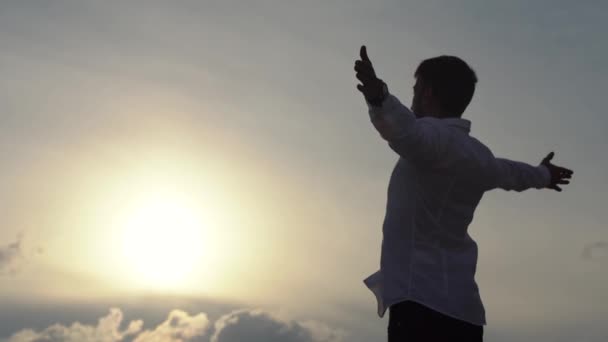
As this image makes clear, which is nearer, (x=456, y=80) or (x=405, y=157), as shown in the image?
(x=405, y=157)

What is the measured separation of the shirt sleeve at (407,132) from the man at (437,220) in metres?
0.01

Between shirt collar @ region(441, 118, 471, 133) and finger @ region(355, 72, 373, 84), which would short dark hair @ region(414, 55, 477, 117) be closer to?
shirt collar @ region(441, 118, 471, 133)

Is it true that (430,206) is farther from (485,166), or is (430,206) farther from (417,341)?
(417,341)

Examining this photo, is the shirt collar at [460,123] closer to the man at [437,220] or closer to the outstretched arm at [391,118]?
the man at [437,220]

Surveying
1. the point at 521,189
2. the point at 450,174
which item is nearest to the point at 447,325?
the point at 450,174

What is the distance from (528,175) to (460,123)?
3.72 ft

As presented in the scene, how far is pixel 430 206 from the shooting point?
5.77 metres

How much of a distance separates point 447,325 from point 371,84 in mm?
1913

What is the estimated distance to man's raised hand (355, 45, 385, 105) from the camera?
16.4 ft

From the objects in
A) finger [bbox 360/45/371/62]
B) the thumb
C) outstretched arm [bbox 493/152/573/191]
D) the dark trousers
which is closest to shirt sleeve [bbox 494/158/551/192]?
A: outstretched arm [bbox 493/152/573/191]

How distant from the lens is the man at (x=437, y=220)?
5590 millimetres

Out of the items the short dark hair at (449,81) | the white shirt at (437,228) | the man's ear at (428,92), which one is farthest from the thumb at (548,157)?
the man's ear at (428,92)

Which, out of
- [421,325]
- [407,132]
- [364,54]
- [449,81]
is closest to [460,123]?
[449,81]

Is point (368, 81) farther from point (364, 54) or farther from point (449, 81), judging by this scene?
point (449, 81)
